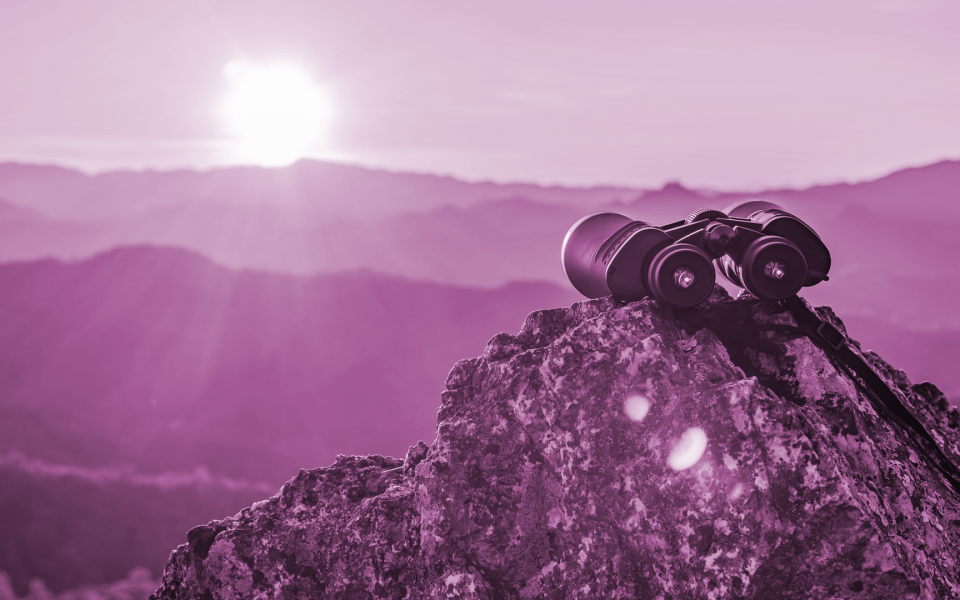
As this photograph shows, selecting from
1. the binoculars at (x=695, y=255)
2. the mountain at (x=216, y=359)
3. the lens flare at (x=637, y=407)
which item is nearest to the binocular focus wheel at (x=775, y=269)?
the binoculars at (x=695, y=255)

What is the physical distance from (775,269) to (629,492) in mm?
1552

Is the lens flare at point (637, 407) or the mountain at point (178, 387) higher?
the mountain at point (178, 387)

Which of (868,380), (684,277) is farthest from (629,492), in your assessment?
(868,380)

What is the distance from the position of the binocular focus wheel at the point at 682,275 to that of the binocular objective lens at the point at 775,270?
320mm

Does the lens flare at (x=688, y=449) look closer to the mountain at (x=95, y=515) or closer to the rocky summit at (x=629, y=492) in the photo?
the rocky summit at (x=629, y=492)

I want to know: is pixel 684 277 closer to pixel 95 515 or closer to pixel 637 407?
pixel 637 407

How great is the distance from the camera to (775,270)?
3869mm

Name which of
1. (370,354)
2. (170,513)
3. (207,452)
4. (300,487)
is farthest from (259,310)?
(300,487)

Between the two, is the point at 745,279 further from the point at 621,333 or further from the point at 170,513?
the point at 170,513

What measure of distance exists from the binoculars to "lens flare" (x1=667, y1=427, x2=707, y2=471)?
84cm

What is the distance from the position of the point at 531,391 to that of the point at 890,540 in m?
1.90

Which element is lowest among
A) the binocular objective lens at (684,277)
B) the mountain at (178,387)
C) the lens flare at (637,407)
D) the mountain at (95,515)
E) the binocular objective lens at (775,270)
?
the lens flare at (637,407)

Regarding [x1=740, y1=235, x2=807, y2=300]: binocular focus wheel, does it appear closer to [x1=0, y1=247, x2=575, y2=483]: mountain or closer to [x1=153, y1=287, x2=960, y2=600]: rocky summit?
[x1=153, y1=287, x2=960, y2=600]: rocky summit

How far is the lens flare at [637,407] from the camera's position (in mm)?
3625
